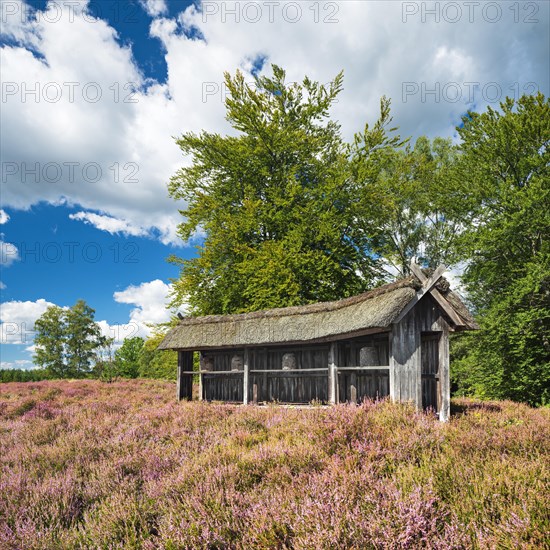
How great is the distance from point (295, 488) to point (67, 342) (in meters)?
48.9

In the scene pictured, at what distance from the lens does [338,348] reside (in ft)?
37.9

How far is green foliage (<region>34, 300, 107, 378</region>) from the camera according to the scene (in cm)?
4519

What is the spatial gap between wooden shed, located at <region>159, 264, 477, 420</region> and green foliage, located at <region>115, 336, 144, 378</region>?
45.3m

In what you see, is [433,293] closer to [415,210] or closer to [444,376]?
[444,376]

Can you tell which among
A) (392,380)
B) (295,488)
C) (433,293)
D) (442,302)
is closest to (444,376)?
(392,380)

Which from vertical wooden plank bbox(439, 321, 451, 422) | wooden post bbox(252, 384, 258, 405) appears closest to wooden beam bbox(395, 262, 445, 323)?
vertical wooden plank bbox(439, 321, 451, 422)

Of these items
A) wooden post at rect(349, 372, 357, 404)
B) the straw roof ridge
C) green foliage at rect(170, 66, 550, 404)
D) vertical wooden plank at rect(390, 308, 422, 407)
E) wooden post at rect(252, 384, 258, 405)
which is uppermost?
green foliage at rect(170, 66, 550, 404)

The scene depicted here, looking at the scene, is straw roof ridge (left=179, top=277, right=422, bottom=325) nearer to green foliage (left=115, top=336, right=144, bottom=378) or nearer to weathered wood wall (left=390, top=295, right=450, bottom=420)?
weathered wood wall (left=390, top=295, right=450, bottom=420)

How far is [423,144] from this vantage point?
30.6 metres

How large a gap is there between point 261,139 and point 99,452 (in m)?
17.4

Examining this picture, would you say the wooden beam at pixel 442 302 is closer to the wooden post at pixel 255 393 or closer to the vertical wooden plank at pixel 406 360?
the vertical wooden plank at pixel 406 360

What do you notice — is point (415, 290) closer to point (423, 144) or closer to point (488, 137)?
point (488, 137)

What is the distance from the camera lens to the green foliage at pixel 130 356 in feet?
185

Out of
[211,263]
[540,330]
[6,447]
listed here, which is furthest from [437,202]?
[6,447]
